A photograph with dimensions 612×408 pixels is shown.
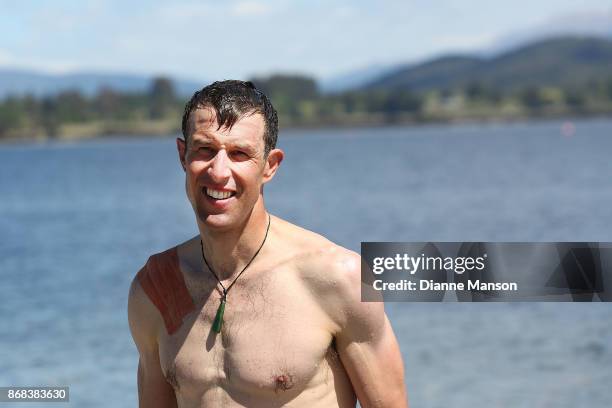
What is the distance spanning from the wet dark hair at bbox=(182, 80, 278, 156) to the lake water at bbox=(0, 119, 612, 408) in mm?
11653

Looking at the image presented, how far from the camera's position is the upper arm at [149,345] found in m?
4.05

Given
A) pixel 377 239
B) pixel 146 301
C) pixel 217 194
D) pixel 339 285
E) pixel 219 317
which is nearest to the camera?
pixel 217 194

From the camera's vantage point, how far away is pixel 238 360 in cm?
388

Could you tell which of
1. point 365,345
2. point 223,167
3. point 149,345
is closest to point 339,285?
point 365,345

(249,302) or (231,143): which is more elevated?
(231,143)

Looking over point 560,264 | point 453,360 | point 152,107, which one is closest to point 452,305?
point 453,360

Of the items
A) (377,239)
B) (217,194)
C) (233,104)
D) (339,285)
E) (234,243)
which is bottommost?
(377,239)

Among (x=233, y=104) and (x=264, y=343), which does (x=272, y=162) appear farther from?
(x=264, y=343)

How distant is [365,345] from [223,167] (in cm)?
76

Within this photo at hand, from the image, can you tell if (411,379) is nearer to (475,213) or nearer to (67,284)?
(67,284)

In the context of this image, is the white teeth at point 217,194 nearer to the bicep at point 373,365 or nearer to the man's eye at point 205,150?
the man's eye at point 205,150

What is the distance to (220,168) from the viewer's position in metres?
3.68

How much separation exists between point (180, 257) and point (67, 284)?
87.1 feet

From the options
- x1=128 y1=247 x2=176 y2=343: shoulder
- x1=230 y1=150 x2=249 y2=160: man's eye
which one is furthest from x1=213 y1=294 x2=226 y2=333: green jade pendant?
x1=230 y1=150 x2=249 y2=160: man's eye
